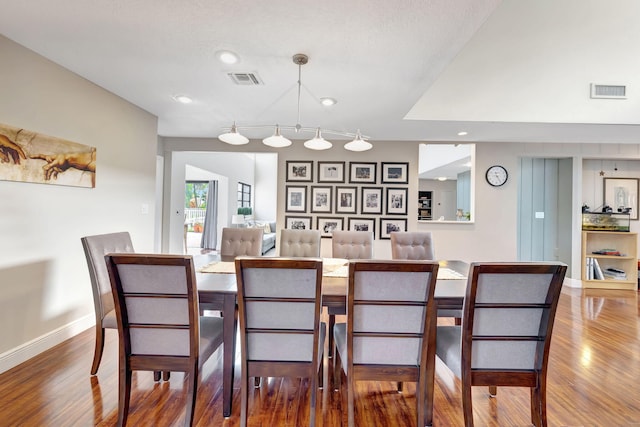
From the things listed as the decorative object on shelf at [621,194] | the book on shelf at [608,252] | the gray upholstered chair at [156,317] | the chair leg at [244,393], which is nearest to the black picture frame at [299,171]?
the gray upholstered chair at [156,317]

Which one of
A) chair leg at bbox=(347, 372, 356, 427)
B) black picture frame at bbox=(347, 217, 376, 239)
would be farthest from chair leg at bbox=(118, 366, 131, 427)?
black picture frame at bbox=(347, 217, 376, 239)

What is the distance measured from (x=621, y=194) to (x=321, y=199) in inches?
191

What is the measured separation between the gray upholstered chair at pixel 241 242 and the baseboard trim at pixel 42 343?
1385mm

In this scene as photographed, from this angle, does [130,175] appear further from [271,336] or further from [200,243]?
[200,243]

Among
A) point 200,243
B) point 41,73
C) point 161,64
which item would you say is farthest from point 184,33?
point 200,243

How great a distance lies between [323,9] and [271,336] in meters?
1.78

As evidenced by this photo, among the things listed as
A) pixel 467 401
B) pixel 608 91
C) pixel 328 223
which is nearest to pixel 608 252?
pixel 608 91

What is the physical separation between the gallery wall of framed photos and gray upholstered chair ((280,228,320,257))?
1796 millimetres

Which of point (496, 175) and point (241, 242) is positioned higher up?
point (496, 175)

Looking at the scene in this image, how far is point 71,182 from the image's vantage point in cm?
258

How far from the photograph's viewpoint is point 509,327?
1414mm

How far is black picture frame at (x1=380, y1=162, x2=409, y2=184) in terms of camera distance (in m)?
4.75

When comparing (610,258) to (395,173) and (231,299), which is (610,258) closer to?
(395,173)

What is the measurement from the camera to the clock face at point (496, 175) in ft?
15.3
